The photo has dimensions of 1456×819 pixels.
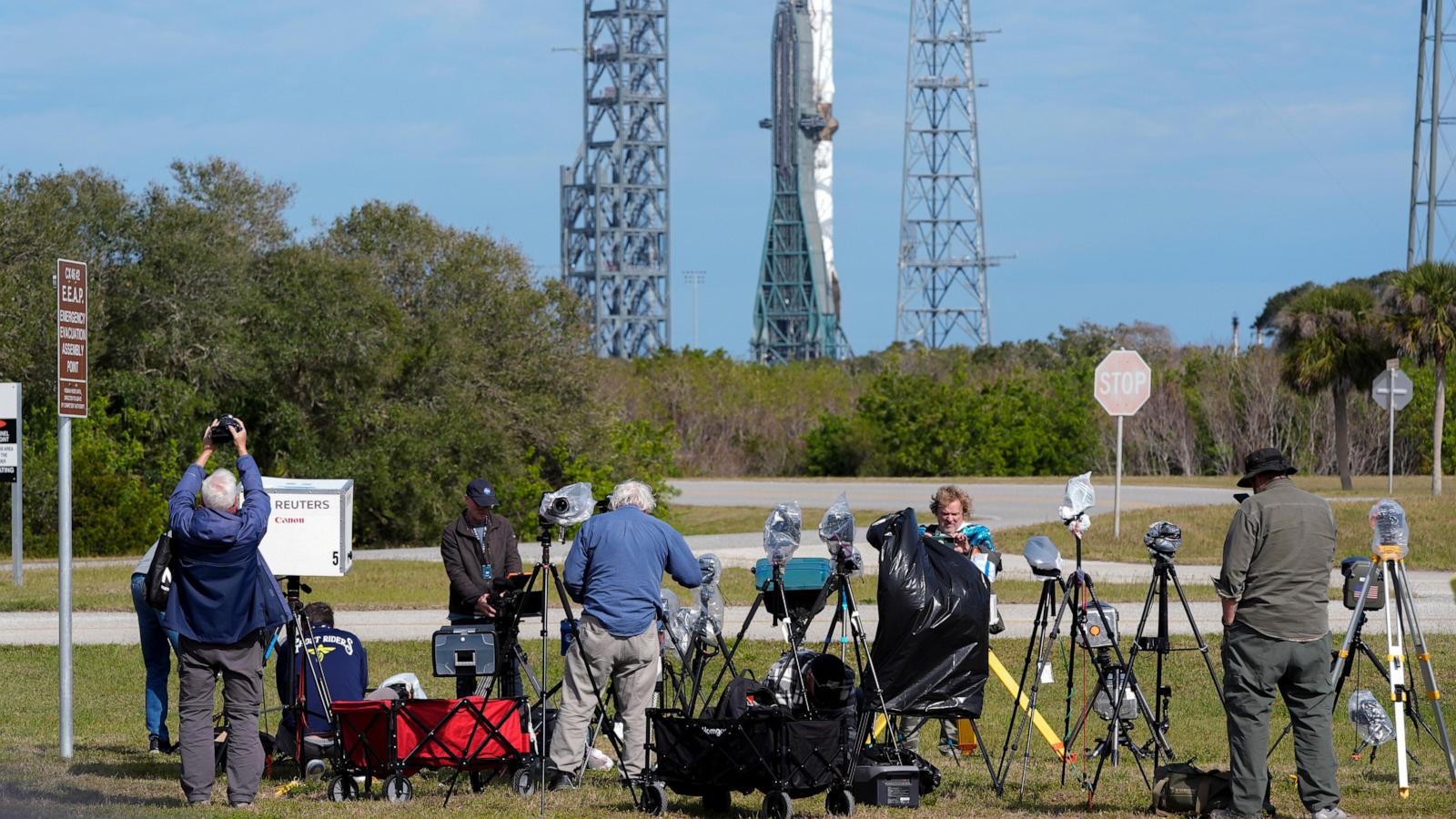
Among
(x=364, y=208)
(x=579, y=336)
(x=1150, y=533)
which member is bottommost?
(x=1150, y=533)

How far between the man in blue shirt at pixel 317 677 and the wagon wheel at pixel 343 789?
549 mm

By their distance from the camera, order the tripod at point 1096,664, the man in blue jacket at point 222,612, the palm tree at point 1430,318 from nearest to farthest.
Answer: the man in blue jacket at point 222,612
the tripod at point 1096,664
the palm tree at point 1430,318

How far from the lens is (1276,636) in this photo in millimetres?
7922

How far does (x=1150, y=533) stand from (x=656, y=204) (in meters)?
76.9

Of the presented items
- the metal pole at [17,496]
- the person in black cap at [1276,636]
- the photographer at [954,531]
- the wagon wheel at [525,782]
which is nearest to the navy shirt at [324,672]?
the wagon wheel at [525,782]

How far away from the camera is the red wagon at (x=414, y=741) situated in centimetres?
881

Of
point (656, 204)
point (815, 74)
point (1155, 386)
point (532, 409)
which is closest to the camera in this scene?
point (532, 409)

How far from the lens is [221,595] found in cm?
845

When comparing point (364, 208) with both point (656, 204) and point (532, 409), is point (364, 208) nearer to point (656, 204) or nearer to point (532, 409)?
point (532, 409)

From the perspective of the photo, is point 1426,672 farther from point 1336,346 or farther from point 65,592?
point 1336,346

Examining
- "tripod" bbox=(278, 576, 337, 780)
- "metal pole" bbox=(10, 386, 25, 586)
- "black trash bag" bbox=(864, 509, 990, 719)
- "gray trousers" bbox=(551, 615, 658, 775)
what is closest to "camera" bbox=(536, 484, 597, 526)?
"gray trousers" bbox=(551, 615, 658, 775)

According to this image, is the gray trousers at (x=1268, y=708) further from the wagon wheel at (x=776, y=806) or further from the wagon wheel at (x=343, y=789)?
the wagon wheel at (x=343, y=789)

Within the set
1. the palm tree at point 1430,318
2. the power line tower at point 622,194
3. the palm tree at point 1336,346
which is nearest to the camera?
the palm tree at point 1430,318

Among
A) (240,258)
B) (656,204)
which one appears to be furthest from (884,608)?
(656,204)
